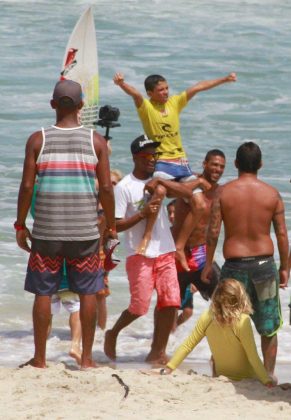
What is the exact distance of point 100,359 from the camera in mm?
9016

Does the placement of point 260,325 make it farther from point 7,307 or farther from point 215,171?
point 7,307

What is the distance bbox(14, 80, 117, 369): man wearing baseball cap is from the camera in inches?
276

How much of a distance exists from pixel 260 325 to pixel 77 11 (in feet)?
65.6

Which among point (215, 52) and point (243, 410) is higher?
point (215, 52)

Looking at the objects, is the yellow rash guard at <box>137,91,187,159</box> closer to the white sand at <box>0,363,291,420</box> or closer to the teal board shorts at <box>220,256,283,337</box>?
the teal board shorts at <box>220,256,283,337</box>

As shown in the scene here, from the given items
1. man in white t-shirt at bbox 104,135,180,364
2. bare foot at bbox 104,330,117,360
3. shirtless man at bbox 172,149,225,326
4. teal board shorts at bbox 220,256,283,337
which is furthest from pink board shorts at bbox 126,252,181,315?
teal board shorts at bbox 220,256,283,337

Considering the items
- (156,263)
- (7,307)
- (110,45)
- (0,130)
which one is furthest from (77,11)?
(156,263)

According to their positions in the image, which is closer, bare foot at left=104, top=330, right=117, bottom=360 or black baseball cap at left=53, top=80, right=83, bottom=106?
black baseball cap at left=53, top=80, right=83, bottom=106

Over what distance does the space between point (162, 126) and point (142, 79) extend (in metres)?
12.6

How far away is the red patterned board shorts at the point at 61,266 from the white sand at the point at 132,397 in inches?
19.7

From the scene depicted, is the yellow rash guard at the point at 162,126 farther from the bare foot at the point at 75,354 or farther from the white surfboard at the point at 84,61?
the bare foot at the point at 75,354

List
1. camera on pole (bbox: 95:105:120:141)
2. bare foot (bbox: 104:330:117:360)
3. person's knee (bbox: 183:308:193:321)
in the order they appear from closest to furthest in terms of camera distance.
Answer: bare foot (bbox: 104:330:117:360) → camera on pole (bbox: 95:105:120:141) → person's knee (bbox: 183:308:193:321)

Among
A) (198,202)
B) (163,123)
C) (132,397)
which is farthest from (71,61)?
(132,397)

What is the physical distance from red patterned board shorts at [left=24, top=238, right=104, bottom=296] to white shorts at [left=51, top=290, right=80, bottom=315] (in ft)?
4.03
